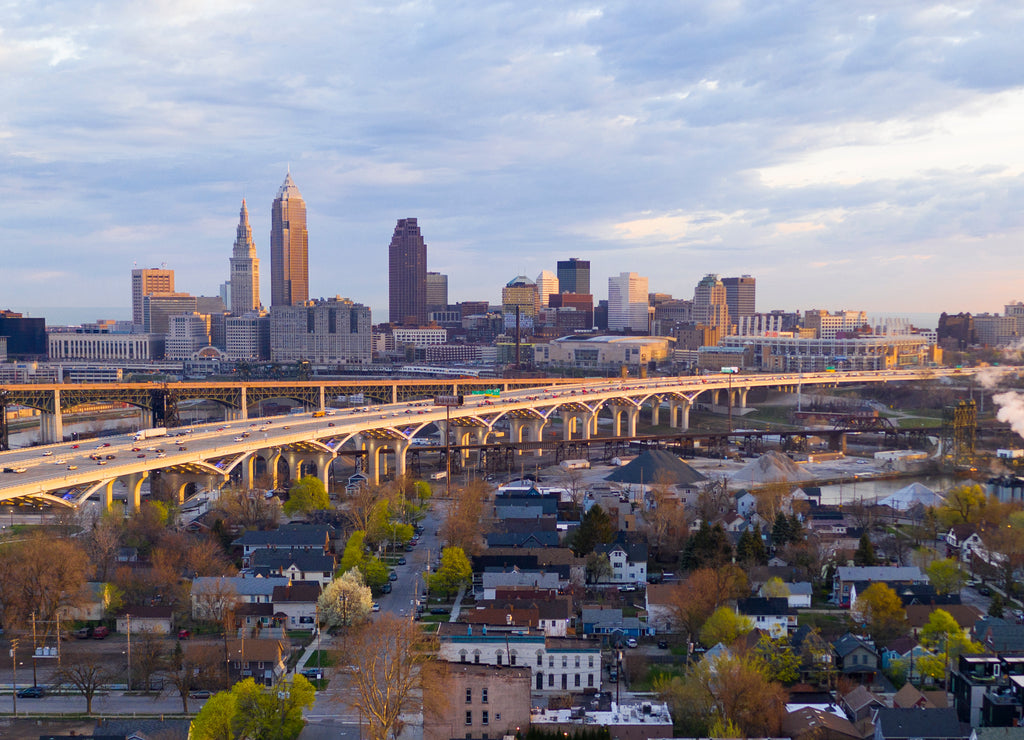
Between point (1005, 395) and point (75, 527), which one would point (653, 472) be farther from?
point (1005, 395)

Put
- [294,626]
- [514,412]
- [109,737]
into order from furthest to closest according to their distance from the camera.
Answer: [514,412] → [294,626] → [109,737]

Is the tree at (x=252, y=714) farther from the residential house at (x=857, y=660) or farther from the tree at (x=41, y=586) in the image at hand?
the residential house at (x=857, y=660)

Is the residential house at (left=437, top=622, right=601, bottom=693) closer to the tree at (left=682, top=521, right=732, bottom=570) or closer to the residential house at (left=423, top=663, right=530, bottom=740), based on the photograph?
the residential house at (left=423, top=663, right=530, bottom=740)

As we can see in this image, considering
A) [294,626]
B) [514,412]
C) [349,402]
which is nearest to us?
[294,626]

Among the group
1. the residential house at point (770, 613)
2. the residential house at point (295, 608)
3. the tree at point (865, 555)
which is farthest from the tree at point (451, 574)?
the tree at point (865, 555)

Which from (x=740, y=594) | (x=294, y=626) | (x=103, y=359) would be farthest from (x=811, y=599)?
(x=103, y=359)

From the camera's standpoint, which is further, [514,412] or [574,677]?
[514,412]

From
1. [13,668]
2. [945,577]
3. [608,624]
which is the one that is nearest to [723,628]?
[608,624]
